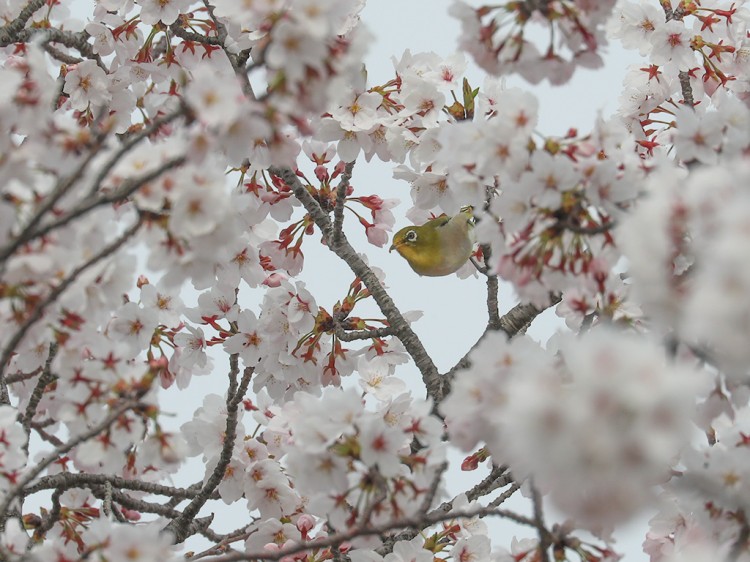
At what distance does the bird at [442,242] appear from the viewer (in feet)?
13.6

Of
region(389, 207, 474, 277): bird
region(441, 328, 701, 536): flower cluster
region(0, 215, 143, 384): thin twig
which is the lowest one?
region(441, 328, 701, 536): flower cluster

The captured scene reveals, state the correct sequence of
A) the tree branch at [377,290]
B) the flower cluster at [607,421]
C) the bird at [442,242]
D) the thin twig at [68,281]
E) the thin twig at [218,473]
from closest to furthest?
1. the flower cluster at [607,421]
2. the thin twig at [68,281]
3. the thin twig at [218,473]
4. the tree branch at [377,290]
5. the bird at [442,242]

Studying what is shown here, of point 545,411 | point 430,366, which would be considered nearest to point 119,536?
point 545,411

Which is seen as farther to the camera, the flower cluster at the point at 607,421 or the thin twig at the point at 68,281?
the thin twig at the point at 68,281

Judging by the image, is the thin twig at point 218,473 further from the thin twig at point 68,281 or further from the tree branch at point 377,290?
the thin twig at point 68,281

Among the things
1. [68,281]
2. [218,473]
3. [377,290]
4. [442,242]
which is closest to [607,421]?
[68,281]

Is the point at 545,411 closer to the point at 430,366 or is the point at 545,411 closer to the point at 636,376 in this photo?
the point at 636,376

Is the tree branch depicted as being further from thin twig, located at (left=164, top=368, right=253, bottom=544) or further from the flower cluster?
the flower cluster

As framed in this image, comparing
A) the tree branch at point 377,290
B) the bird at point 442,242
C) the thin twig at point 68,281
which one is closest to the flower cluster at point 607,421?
the thin twig at point 68,281

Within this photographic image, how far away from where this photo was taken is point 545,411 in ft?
3.91

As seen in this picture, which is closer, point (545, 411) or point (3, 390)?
point (545, 411)

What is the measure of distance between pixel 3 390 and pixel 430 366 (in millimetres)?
1831

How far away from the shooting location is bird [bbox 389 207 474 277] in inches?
163

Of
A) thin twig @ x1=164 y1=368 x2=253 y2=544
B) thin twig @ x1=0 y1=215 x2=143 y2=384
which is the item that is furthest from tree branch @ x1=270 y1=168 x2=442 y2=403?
thin twig @ x1=0 y1=215 x2=143 y2=384
